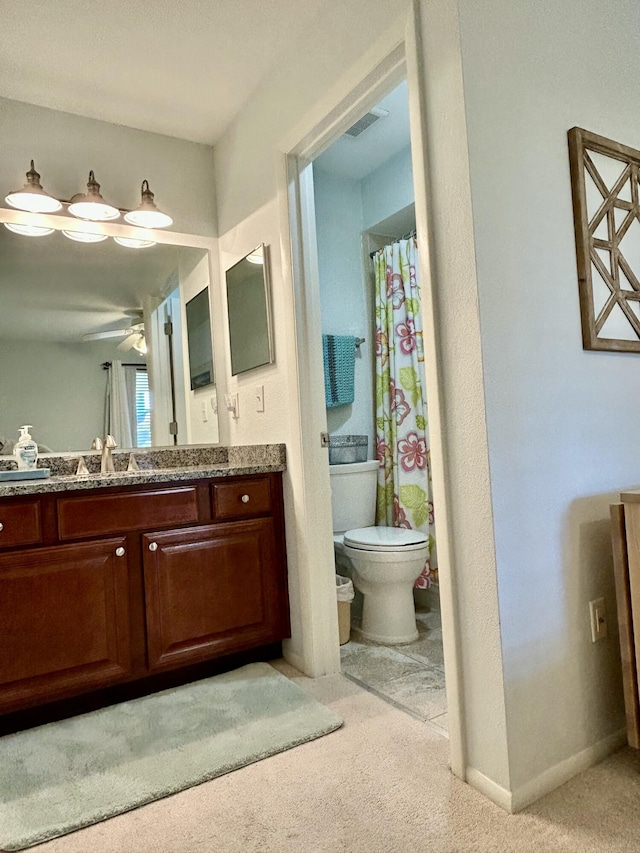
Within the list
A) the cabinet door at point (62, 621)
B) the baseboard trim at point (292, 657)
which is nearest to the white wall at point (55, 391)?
the cabinet door at point (62, 621)

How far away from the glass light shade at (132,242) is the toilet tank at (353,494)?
1.40 metres

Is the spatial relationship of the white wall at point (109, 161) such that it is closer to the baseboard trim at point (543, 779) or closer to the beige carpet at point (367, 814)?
the beige carpet at point (367, 814)

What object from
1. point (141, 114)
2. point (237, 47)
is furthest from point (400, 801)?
point (141, 114)

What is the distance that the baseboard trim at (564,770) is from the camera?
4.25ft

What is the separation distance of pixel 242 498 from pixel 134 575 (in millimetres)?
488

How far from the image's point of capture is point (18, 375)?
7.34ft

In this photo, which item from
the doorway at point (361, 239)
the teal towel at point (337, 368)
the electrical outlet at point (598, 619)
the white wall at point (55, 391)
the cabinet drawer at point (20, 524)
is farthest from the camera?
the teal towel at point (337, 368)

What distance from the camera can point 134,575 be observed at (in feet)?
6.28

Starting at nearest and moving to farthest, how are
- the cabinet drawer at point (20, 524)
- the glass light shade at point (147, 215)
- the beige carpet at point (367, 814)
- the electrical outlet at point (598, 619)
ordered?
1. the beige carpet at point (367, 814)
2. the electrical outlet at point (598, 619)
3. the cabinet drawer at point (20, 524)
4. the glass light shade at point (147, 215)

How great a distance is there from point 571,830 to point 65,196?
2.78 m

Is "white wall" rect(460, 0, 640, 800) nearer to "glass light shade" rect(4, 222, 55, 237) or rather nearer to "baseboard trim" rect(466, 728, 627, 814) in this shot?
"baseboard trim" rect(466, 728, 627, 814)

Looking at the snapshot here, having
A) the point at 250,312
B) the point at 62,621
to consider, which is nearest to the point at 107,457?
the point at 62,621

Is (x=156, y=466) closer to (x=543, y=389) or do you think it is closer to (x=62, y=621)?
(x=62, y=621)

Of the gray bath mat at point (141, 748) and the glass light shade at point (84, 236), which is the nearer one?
the gray bath mat at point (141, 748)
